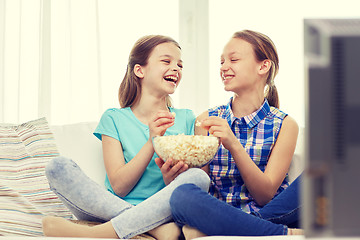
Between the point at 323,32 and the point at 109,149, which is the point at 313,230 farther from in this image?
the point at 109,149

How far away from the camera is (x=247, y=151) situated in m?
1.76

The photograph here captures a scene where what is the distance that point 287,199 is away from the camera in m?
1.48

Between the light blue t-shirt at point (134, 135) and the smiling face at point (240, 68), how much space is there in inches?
10.4

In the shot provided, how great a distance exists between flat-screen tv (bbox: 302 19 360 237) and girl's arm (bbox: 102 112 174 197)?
1.15 m

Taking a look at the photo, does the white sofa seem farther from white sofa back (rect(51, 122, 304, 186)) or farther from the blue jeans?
the blue jeans

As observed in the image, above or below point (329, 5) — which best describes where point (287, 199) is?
below

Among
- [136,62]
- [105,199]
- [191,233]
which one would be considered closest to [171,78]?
[136,62]

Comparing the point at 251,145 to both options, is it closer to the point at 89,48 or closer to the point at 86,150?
the point at 86,150

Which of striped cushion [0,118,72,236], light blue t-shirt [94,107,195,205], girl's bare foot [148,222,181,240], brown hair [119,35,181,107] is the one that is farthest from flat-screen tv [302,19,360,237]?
brown hair [119,35,181,107]

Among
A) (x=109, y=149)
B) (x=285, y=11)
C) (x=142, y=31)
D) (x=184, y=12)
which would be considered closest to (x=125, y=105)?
(x=109, y=149)

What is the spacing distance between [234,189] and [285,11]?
1422 millimetres

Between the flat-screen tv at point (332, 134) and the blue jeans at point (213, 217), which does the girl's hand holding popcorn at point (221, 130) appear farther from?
the flat-screen tv at point (332, 134)

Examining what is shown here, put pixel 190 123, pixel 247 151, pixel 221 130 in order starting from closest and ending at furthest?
pixel 221 130 → pixel 247 151 → pixel 190 123

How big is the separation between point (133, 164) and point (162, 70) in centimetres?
47
